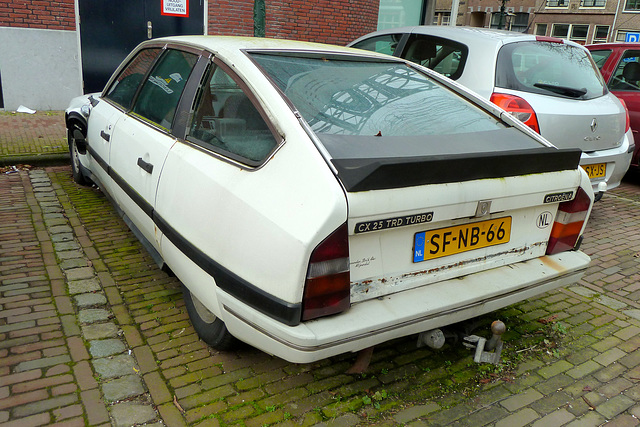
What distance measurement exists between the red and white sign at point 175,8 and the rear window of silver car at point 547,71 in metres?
7.38

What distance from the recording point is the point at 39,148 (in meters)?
6.78

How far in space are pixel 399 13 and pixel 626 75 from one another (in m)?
7.49

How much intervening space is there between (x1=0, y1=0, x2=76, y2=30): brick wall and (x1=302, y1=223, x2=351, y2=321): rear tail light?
918 cm

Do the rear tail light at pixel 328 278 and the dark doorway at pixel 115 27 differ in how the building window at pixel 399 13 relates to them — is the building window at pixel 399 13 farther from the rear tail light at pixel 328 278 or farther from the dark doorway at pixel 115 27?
the rear tail light at pixel 328 278

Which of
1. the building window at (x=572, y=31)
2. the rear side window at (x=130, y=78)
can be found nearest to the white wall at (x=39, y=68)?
the rear side window at (x=130, y=78)

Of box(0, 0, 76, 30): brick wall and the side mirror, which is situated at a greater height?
box(0, 0, 76, 30): brick wall

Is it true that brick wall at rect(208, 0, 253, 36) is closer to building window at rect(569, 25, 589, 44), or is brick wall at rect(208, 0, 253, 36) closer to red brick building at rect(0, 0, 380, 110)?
red brick building at rect(0, 0, 380, 110)

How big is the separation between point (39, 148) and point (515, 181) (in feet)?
20.4

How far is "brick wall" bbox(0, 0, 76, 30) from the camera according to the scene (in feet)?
29.1

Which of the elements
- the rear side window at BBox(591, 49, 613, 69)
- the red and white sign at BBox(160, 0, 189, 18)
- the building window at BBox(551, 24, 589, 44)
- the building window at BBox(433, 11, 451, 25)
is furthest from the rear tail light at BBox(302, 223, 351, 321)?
the building window at BBox(433, 11, 451, 25)

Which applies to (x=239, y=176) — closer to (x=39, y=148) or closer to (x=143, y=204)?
(x=143, y=204)

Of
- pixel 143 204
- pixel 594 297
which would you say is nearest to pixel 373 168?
pixel 143 204

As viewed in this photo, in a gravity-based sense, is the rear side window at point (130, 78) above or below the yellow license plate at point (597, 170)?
above

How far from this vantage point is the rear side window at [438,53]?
5348 millimetres
